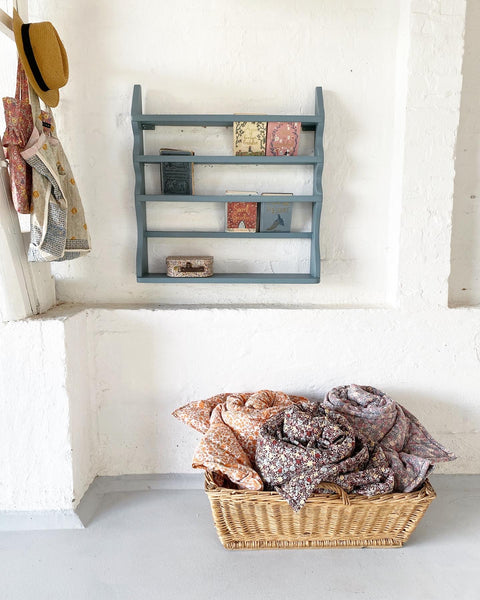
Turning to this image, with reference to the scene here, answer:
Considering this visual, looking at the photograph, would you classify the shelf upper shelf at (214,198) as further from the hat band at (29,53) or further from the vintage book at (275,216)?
the hat band at (29,53)

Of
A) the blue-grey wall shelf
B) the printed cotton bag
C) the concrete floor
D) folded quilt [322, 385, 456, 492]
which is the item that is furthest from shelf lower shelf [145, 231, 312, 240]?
the concrete floor

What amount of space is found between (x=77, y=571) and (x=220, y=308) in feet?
3.44

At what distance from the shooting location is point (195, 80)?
2066 millimetres

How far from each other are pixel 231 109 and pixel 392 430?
141cm

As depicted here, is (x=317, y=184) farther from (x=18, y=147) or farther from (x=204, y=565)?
(x=204, y=565)

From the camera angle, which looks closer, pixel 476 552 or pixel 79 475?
pixel 476 552

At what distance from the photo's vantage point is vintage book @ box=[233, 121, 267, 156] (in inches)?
78.3

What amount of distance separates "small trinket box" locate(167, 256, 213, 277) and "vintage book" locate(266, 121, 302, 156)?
504 millimetres

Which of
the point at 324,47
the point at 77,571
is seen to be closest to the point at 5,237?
the point at 77,571

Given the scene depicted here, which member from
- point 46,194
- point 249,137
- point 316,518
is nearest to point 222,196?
point 249,137

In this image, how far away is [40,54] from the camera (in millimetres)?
1719

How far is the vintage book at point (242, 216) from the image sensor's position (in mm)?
2070

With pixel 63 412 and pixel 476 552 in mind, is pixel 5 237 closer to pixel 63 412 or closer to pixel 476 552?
pixel 63 412

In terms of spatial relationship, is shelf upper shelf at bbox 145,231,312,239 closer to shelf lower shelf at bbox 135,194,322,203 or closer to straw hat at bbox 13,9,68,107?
shelf lower shelf at bbox 135,194,322,203
